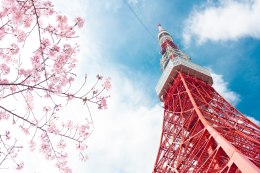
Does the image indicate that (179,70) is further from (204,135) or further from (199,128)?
(204,135)

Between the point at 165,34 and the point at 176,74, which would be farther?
the point at 165,34

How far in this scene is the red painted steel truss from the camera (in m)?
9.78

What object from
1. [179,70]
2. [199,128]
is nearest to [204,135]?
[199,128]

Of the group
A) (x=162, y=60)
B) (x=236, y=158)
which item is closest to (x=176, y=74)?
(x=162, y=60)

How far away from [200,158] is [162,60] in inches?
480

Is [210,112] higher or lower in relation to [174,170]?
higher

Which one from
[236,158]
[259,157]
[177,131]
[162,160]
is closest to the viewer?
[236,158]

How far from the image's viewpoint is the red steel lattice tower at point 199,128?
9.95 m

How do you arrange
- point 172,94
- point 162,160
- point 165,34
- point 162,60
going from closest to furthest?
point 162,160
point 172,94
point 162,60
point 165,34

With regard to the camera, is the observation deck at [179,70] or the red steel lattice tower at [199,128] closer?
the red steel lattice tower at [199,128]

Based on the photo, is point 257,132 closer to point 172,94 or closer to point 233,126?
point 233,126

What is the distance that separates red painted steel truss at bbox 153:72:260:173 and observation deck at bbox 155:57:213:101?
38 centimetres

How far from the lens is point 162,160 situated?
46.5ft

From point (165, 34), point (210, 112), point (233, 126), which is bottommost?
point (233, 126)
